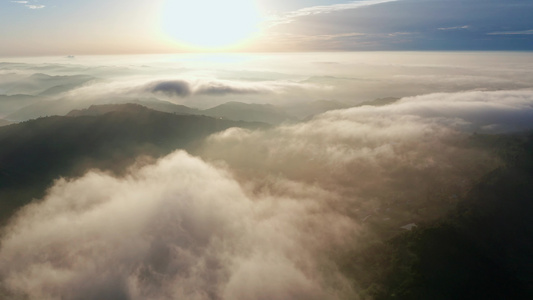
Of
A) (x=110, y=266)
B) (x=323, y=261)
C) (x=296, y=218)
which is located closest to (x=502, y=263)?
(x=323, y=261)

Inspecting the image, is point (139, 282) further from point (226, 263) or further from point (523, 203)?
point (523, 203)

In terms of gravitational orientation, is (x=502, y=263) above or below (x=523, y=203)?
below

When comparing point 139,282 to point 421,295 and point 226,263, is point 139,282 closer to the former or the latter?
point 226,263

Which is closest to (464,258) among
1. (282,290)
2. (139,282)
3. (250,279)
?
(282,290)

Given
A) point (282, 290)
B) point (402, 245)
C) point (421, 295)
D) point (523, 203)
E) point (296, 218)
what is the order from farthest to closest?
point (296, 218)
point (523, 203)
point (402, 245)
point (282, 290)
point (421, 295)

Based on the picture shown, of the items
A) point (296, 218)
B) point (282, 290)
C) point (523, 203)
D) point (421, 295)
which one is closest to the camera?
point (421, 295)

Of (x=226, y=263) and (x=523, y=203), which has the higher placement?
(x=523, y=203)

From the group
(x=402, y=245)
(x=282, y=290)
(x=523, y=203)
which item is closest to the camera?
(x=282, y=290)

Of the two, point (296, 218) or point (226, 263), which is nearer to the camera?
point (226, 263)

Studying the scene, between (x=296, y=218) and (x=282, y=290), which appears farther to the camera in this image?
(x=296, y=218)
